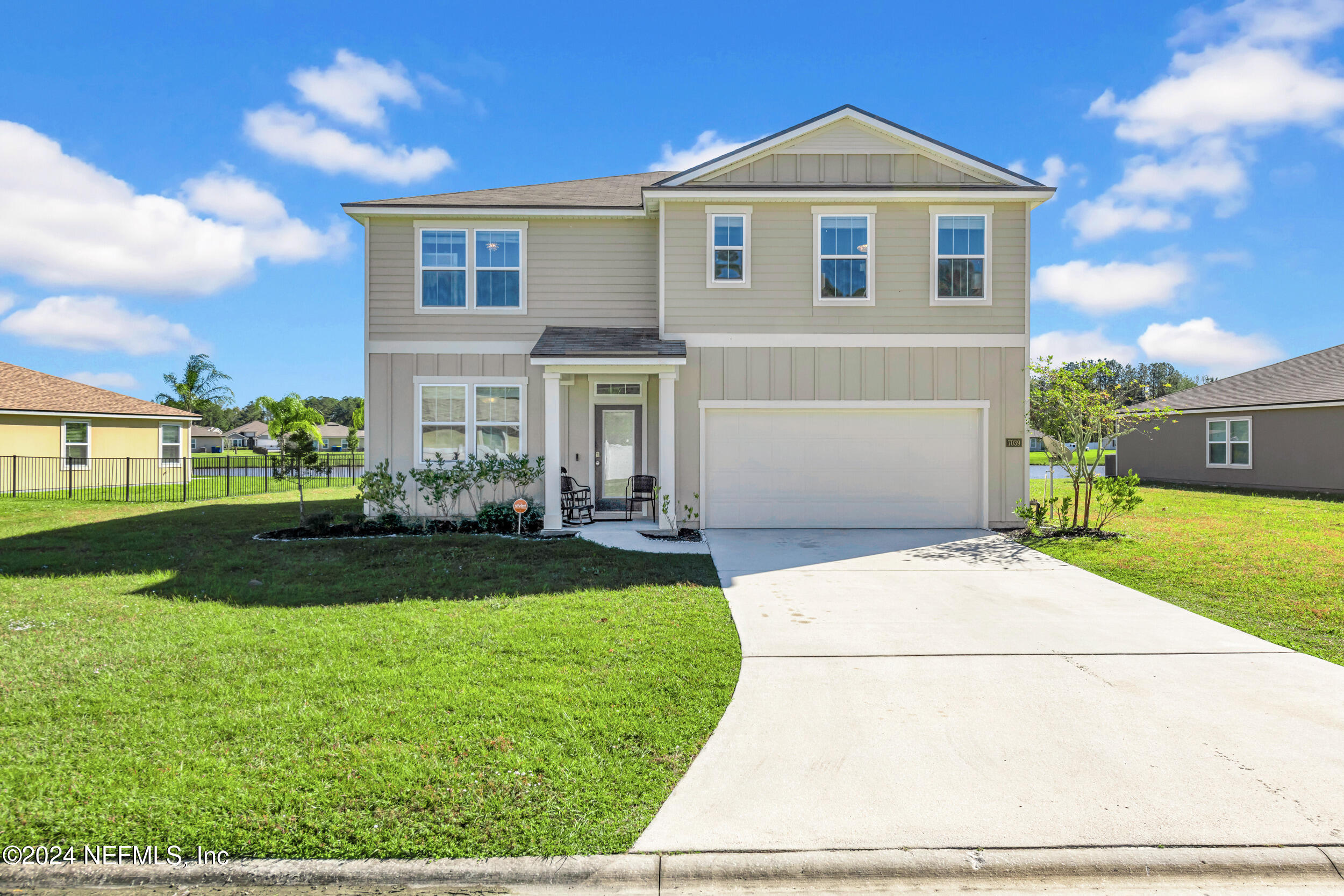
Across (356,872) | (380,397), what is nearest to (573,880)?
(356,872)

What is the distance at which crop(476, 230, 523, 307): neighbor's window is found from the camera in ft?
40.6

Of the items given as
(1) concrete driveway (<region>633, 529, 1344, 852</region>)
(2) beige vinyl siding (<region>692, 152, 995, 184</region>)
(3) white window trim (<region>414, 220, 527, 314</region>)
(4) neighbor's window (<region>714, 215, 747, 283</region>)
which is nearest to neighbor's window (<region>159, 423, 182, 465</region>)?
(3) white window trim (<region>414, 220, 527, 314</region>)

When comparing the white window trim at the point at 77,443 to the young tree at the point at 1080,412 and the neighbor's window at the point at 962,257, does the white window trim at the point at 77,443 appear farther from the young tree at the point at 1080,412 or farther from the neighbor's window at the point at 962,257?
the young tree at the point at 1080,412

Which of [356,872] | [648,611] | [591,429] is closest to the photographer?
[356,872]

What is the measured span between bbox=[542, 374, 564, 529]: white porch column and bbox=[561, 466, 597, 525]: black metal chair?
0.27 meters

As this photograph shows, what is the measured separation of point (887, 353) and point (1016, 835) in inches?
376

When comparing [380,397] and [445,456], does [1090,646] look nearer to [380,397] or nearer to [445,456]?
[445,456]

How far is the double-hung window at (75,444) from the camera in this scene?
2070 centimetres

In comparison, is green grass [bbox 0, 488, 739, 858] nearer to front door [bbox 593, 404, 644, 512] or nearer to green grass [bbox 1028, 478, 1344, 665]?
front door [bbox 593, 404, 644, 512]

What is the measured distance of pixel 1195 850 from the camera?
3.03 meters

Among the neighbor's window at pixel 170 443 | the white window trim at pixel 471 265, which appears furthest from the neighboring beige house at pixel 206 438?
the white window trim at pixel 471 265

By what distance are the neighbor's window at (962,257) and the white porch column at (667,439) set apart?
5024 millimetres

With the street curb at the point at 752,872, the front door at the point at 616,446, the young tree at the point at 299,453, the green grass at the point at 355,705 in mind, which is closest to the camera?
the street curb at the point at 752,872

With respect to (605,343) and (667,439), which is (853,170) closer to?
(605,343)
